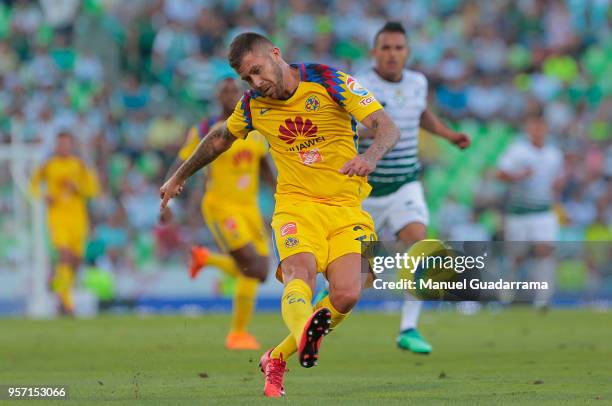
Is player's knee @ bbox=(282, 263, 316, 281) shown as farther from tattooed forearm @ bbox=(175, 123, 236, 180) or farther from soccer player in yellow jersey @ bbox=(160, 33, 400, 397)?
tattooed forearm @ bbox=(175, 123, 236, 180)

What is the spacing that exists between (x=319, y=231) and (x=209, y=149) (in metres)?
1.00

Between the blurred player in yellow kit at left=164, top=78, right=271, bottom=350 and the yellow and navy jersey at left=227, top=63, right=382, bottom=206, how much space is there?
5.38 m

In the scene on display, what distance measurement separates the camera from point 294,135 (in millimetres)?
8930

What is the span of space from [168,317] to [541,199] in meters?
5.87

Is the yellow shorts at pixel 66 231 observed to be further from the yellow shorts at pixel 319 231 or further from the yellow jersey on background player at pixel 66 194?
the yellow shorts at pixel 319 231

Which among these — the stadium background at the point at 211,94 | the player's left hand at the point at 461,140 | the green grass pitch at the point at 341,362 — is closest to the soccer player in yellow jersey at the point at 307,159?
the green grass pitch at the point at 341,362

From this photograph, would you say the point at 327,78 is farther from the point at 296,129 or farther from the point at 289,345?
the point at 289,345

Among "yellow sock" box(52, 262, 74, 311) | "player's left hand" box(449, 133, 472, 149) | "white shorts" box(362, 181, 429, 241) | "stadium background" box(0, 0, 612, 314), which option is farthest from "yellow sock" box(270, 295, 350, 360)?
"stadium background" box(0, 0, 612, 314)

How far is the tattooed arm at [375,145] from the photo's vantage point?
803cm

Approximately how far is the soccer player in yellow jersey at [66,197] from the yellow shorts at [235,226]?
21.6ft

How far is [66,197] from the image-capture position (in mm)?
21172

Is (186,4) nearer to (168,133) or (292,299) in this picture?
(168,133)

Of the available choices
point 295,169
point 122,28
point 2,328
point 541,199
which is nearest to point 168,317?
point 2,328

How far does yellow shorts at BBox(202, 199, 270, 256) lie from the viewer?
14.5 meters
